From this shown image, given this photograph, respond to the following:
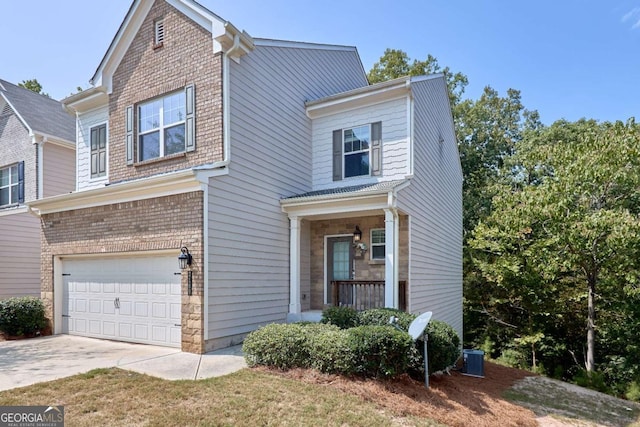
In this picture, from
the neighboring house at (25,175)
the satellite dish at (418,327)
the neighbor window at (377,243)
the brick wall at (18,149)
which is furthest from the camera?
the brick wall at (18,149)

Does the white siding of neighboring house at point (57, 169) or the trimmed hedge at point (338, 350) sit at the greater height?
the white siding of neighboring house at point (57, 169)

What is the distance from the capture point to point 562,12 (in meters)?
13.8

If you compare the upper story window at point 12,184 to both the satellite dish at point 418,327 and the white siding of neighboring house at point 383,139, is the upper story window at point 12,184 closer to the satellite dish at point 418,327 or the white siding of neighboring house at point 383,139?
the white siding of neighboring house at point 383,139

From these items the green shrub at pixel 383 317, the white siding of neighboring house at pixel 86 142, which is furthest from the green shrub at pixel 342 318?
the white siding of neighboring house at pixel 86 142

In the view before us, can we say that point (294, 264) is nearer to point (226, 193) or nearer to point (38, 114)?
point (226, 193)

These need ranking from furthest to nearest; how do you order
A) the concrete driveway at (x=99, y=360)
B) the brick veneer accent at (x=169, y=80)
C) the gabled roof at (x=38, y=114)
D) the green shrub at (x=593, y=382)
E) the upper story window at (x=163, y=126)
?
the gabled roof at (x=38, y=114), the green shrub at (x=593, y=382), the upper story window at (x=163, y=126), the brick veneer accent at (x=169, y=80), the concrete driveway at (x=99, y=360)

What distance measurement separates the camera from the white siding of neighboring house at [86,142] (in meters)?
11.6

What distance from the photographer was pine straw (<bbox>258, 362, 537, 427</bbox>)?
542 cm

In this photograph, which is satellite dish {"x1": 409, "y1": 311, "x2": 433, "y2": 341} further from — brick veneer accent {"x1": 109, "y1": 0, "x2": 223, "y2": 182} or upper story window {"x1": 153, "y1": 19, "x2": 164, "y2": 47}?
upper story window {"x1": 153, "y1": 19, "x2": 164, "y2": 47}

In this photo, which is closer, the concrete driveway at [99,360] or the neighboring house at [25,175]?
the concrete driveway at [99,360]

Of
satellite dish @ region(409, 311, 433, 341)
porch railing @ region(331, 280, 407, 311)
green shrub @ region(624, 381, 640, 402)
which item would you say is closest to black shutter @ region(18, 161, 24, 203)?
porch railing @ region(331, 280, 407, 311)

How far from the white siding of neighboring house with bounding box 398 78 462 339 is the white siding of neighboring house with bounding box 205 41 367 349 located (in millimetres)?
3125

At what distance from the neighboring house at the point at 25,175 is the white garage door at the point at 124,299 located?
4.84 meters

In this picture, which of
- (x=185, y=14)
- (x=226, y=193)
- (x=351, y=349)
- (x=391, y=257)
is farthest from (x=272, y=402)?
(x=185, y=14)
